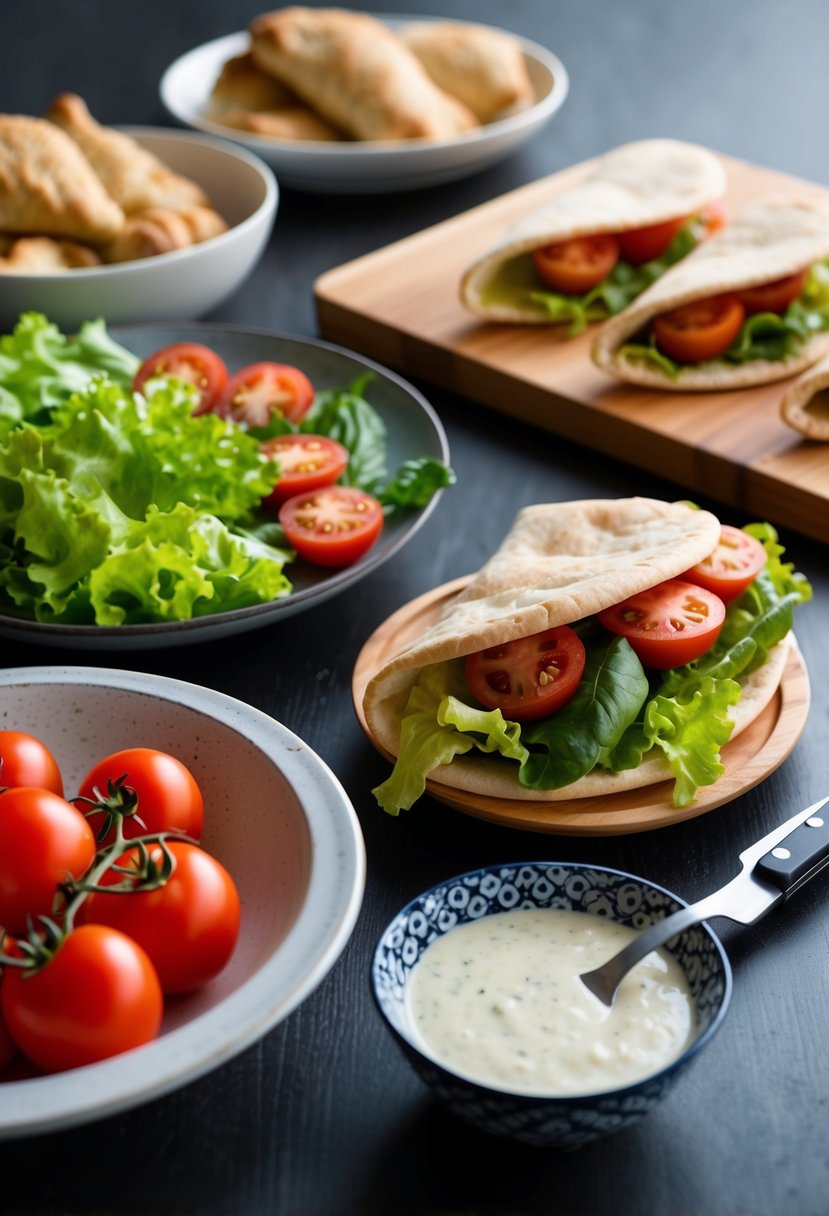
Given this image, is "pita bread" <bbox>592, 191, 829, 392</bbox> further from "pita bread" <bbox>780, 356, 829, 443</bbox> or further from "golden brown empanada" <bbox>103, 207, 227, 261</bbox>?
"golden brown empanada" <bbox>103, 207, 227, 261</bbox>

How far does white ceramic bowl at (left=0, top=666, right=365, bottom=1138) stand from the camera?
3.82 feet

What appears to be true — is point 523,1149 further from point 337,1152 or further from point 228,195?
point 228,195

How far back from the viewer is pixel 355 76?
3.45m

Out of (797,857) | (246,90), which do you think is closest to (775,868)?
(797,857)

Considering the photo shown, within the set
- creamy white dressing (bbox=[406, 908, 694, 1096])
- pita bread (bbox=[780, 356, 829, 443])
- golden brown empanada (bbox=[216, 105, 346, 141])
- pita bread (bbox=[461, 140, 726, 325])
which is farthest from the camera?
golden brown empanada (bbox=[216, 105, 346, 141])

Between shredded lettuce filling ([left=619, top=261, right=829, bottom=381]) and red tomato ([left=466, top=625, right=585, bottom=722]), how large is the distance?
1062 mm

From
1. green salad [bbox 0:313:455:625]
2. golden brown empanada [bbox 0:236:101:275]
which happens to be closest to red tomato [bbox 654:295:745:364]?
green salad [bbox 0:313:455:625]

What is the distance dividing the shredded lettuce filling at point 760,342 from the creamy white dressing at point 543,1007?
147 cm

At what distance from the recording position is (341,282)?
121 inches

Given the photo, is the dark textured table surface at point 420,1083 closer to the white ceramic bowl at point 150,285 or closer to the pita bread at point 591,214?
the white ceramic bowl at point 150,285

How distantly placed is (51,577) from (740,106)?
119 inches

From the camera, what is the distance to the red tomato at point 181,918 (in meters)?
1.34

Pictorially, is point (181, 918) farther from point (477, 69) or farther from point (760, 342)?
point (477, 69)

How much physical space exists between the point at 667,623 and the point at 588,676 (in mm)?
130
